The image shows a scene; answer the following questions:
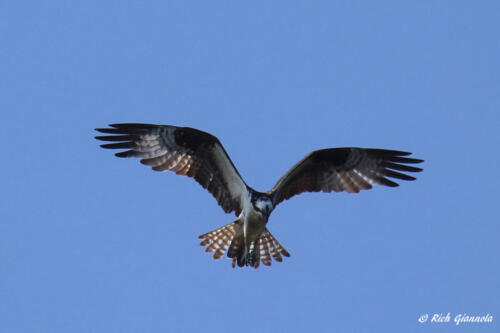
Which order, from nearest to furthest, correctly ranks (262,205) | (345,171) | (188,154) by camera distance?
(262,205) < (188,154) < (345,171)

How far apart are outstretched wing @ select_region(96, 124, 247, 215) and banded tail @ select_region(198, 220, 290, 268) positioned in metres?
0.56

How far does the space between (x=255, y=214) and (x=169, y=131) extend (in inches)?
73.2

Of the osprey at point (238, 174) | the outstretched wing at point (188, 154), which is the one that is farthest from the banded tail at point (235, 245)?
the outstretched wing at point (188, 154)

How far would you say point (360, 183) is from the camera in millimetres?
13828

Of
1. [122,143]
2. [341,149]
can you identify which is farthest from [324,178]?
[122,143]

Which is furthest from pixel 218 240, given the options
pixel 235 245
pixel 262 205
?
pixel 262 205

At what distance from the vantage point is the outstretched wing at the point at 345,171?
13.5 meters

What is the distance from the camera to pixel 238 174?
13.0m

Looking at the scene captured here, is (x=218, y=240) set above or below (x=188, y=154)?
below

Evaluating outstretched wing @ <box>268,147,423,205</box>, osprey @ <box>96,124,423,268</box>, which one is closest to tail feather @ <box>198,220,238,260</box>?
osprey @ <box>96,124,423,268</box>

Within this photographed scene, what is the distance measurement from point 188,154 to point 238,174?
85 cm

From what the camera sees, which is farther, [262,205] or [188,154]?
[188,154]

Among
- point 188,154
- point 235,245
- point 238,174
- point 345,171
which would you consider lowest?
point 235,245

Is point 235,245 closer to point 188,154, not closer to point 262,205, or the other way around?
point 262,205
